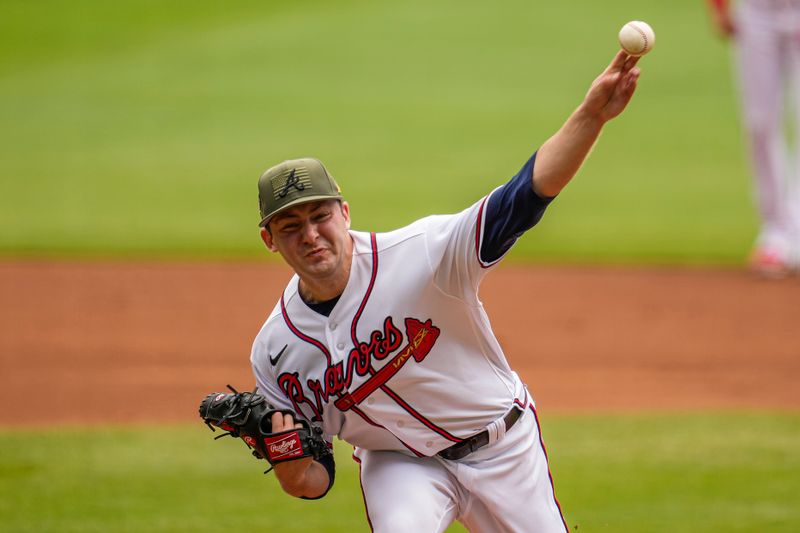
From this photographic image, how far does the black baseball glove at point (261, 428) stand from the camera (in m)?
3.82

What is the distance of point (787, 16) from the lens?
9891 mm

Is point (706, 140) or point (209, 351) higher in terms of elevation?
point (706, 140)

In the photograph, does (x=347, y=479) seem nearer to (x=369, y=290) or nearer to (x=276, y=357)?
(x=276, y=357)

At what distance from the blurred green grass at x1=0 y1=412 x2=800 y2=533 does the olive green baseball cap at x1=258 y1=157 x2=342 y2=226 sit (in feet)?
7.68

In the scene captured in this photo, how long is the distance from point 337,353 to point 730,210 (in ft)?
34.7

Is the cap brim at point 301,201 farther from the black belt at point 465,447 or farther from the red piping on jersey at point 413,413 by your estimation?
the black belt at point 465,447

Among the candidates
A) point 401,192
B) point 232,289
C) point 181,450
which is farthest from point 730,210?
point 181,450

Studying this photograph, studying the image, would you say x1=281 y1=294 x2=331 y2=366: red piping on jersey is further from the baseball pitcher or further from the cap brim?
the cap brim

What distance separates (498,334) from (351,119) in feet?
31.8

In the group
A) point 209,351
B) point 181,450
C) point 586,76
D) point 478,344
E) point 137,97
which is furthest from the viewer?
point 586,76

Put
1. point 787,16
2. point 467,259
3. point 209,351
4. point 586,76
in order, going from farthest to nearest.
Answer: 1. point 586,76
2. point 787,16
3. point 209,351
4. point 467,259

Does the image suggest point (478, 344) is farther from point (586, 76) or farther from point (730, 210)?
point (586, 76)

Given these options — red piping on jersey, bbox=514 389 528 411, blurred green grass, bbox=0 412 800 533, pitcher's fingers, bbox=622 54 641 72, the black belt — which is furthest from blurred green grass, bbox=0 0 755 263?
pitcher's fingers, bbox=622 54 641 72

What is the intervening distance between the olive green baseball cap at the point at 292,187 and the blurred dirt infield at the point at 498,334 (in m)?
3.92
